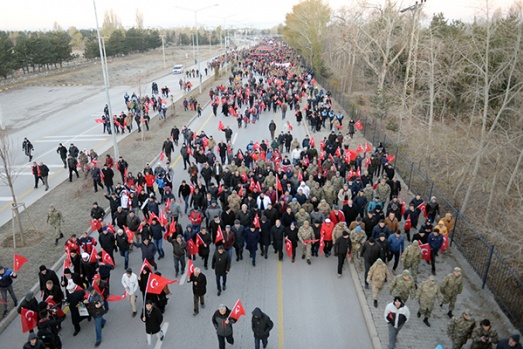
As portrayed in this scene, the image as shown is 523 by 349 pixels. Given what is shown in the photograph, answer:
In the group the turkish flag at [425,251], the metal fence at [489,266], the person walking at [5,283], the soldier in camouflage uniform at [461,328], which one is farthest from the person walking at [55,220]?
the metal fence at [489,266]

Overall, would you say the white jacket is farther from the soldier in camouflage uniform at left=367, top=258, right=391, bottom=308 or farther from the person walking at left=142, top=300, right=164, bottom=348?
the soldier in camouflage uniform at left=367, top=258, right=391, bottom=308

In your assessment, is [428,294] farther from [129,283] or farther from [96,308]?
[96,308]

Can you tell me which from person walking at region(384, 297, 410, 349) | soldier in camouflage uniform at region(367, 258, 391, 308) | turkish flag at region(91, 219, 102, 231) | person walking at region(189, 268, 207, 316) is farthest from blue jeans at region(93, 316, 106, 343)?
soldier in camouflage uniform at region(367, 258, 391, 308)

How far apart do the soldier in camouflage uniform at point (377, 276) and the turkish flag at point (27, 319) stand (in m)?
7.73

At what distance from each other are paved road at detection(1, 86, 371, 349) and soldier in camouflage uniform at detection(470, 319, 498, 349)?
217 centimetres

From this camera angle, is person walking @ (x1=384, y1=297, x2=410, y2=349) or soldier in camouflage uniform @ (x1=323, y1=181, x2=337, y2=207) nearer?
person walking @ (x1=384, y1=297, x2=410, y2=349)

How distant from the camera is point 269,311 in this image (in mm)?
10148

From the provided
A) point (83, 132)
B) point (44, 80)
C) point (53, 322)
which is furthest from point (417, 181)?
point (44, 80)

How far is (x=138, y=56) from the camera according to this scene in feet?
387

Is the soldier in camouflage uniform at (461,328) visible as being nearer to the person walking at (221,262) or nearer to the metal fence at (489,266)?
the metal fence at (489,266)

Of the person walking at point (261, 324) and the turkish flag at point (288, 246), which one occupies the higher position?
the person walking at point (261, 324)

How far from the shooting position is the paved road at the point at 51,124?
65.3ft

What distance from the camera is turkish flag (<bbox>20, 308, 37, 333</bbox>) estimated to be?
9008mm

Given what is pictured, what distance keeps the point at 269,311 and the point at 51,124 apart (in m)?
30.2
